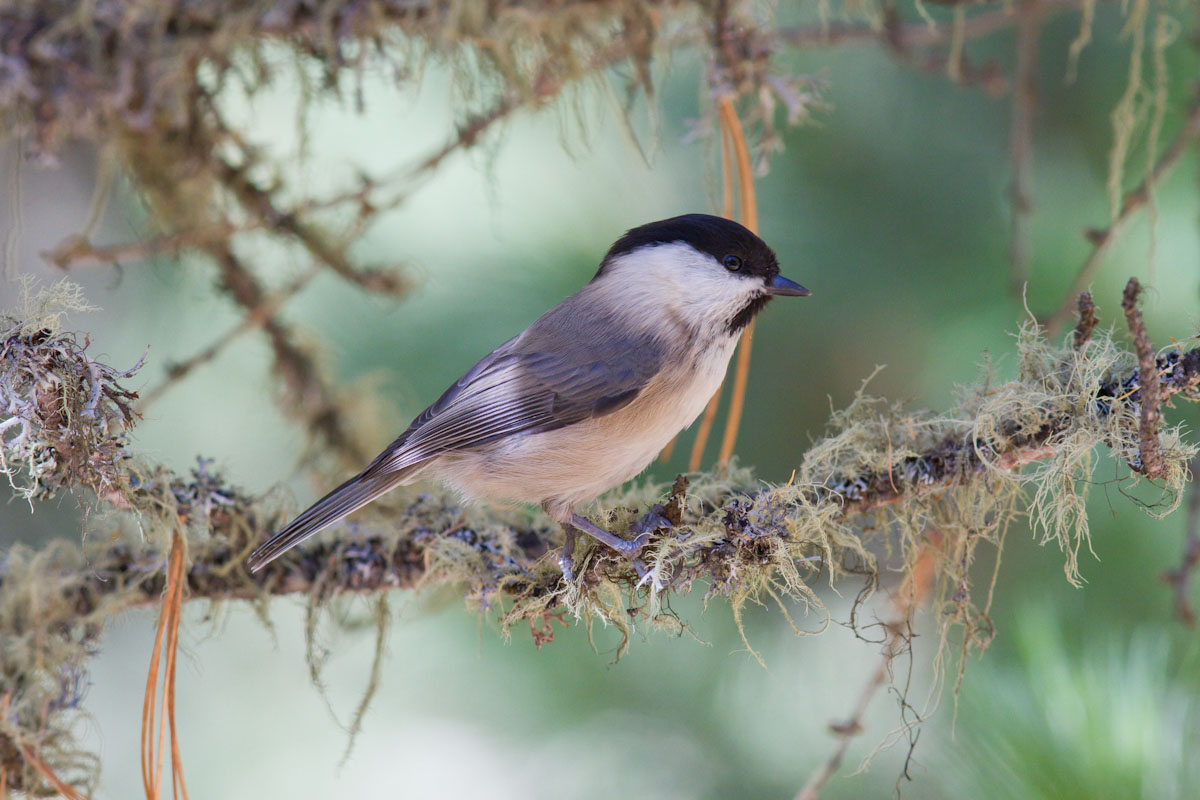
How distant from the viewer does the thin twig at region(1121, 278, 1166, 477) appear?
66 centimetres

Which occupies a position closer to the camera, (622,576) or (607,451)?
(622,576)

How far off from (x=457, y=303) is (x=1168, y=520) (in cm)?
115

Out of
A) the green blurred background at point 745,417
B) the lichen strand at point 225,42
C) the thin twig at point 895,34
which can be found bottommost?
the green blurred background at point 745,417

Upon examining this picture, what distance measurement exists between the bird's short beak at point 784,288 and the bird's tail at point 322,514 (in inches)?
21.3

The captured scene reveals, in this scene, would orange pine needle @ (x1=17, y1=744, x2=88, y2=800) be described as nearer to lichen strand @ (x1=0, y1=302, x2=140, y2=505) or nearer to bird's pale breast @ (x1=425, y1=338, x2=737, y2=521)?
lichen strand @ (x1=0, y1=302, x2=140, y2=505)

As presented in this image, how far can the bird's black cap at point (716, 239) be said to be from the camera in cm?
116

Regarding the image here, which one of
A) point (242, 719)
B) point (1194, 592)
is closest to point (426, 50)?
point (1194, 592)

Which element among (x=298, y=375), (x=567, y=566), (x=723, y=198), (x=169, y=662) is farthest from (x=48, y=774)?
(x=723, y=198)

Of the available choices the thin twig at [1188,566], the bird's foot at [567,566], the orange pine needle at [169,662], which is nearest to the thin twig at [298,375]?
the orange pine needle at [169,662]

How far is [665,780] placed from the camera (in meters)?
1.34

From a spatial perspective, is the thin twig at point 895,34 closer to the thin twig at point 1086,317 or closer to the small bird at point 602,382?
the small bird at point 602,382

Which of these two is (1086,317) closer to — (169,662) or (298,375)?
(169,662)

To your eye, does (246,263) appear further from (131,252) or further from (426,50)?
(426,50)

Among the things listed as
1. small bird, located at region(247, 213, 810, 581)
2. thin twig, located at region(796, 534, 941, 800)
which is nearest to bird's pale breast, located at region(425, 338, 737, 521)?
small bird, located at region(247, 213, 810, 581)
